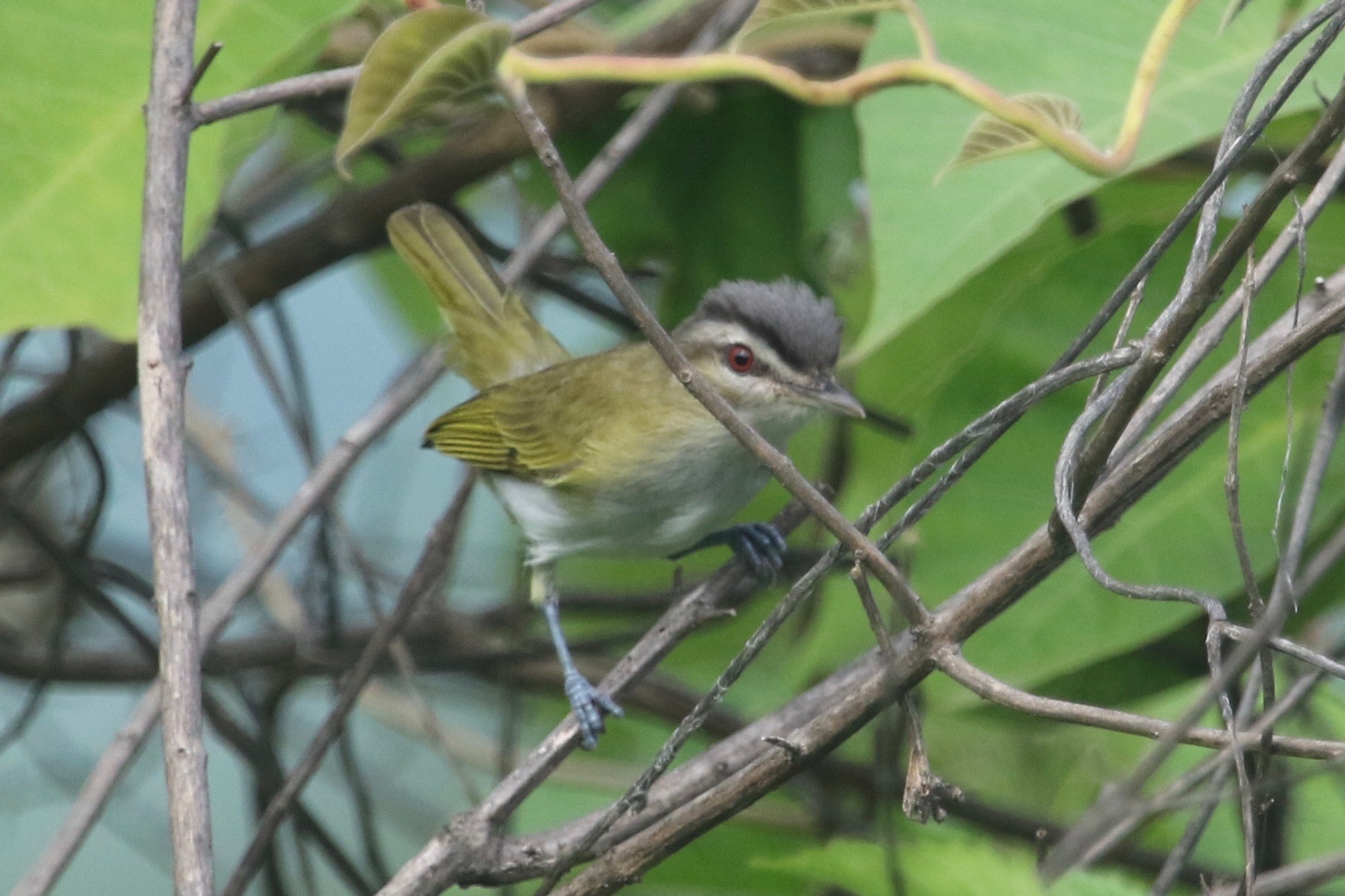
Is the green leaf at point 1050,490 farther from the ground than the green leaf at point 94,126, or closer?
closer

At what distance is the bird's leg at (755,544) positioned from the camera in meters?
2.11

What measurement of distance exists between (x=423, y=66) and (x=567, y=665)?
168cm

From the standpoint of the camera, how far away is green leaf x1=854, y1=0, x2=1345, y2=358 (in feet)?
5.77

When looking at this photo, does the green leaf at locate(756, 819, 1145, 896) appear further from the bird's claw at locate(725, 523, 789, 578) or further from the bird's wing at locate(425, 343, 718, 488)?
the bird's wing at locate(425, 343, 718, 488)

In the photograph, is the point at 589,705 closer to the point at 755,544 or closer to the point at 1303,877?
the point at 755,544

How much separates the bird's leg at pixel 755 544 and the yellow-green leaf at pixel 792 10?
785 millimetres

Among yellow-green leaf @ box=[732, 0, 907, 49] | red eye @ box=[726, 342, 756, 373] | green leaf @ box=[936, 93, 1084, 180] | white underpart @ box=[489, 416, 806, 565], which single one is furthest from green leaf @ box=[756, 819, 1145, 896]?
red eye @ box=[726, 342, 756, 373]

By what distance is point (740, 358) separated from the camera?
2633 mm

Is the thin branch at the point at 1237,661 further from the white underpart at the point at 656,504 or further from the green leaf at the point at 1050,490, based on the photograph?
the white underpart at the point at 656,504

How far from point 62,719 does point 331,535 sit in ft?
3.92

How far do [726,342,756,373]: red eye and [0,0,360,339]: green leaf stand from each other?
0.95 m

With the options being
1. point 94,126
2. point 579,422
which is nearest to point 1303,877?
point 94,126

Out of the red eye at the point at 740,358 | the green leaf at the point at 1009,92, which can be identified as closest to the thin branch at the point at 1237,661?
the green leaf at the point at 1009,92

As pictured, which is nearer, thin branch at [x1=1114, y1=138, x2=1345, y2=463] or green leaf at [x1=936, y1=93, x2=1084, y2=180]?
thin branch at [x1=1114, y1=138, x2=1345, y2=463]
